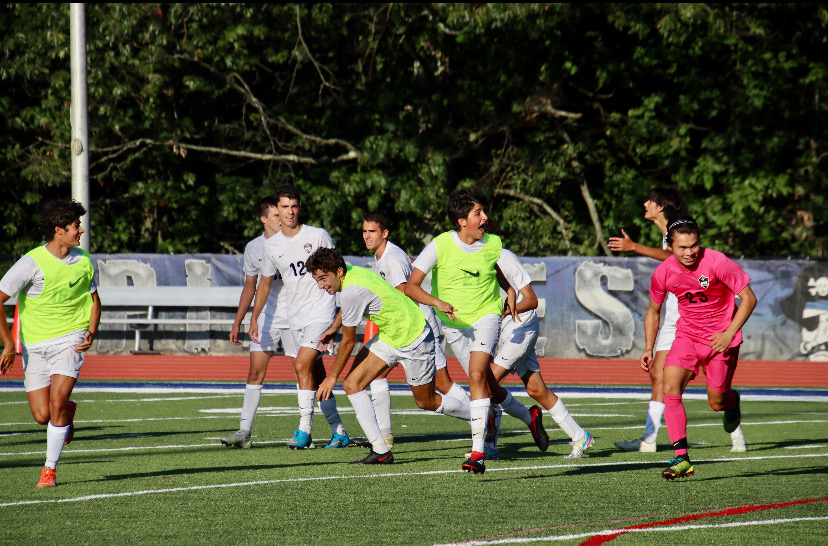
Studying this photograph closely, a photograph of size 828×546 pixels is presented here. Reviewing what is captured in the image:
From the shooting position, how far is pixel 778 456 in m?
8.80

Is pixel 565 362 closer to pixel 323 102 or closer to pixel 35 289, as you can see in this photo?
pixel 323 102

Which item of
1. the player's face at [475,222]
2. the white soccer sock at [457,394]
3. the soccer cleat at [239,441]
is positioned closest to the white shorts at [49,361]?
the soccer cleat at [239,441]

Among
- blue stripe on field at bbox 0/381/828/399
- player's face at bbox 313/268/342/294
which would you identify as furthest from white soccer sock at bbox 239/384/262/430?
blue stripe on field at bbox 0/381/828/399

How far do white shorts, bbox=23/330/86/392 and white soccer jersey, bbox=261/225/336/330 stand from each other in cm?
247

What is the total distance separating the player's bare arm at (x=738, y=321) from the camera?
7214mm

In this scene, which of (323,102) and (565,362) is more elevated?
(323,102)

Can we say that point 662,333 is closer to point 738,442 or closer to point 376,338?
point 738,442

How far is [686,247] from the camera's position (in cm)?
724

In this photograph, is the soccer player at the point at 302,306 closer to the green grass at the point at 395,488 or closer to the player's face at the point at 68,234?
the green grass at the point at 395,488

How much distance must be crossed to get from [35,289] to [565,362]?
13404 mm

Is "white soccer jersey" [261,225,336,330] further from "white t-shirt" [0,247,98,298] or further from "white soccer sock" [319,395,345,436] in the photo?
"white t-shirt" [0,247,98,298]

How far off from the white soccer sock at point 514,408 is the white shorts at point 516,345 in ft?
0.79

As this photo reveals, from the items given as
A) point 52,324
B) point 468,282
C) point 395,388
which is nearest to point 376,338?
point 468,282

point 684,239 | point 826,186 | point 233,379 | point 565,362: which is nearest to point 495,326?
point 684,239
